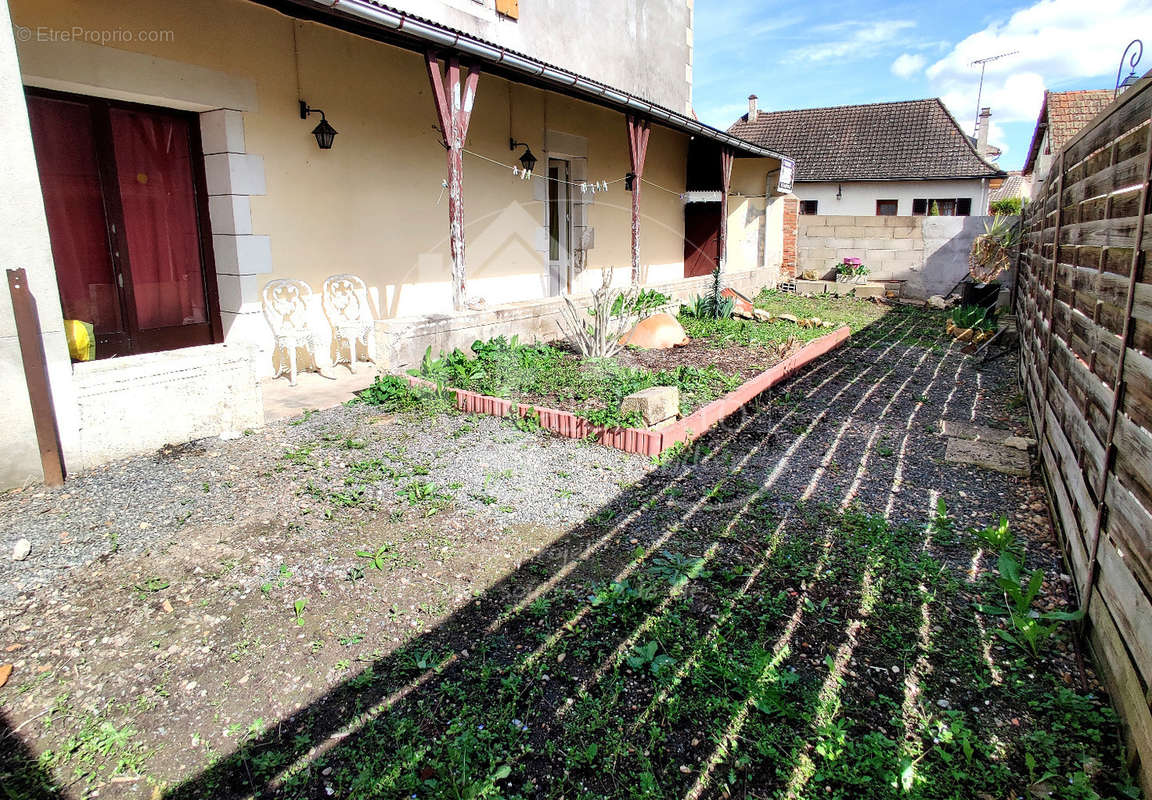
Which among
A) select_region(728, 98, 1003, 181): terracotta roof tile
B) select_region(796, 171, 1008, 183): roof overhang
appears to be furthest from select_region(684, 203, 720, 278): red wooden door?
select_region(728, 98, 1003, 181): terracotta roof tile

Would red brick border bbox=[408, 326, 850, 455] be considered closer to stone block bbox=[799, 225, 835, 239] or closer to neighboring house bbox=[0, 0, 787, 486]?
neighboring house bbox=[0, 0, 787, 486]

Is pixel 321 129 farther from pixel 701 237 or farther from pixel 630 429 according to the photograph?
pixel 701 237

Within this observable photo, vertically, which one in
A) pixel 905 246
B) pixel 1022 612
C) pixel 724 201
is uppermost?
pixel 724 201

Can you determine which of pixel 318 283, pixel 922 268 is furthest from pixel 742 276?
pixel 318 283

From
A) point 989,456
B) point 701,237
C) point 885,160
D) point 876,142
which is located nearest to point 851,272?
point 701,237

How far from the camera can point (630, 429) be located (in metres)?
4.28

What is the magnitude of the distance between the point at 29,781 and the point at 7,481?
2190 millimetres

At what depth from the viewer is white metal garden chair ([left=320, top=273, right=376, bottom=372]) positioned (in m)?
6.26

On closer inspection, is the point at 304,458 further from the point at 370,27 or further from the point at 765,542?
the point at 370,27

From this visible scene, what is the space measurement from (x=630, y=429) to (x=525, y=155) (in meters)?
5.79

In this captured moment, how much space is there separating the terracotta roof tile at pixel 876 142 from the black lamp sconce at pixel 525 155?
65.2 feet

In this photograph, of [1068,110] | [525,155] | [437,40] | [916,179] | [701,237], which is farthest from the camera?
[916,179]

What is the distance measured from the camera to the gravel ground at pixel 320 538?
6.86 feet

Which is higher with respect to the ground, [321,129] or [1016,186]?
[1016,186]
